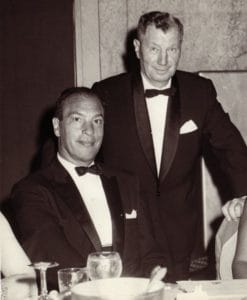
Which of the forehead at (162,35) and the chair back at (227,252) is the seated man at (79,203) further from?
the forehead at (162,35)

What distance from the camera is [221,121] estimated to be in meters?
3.25

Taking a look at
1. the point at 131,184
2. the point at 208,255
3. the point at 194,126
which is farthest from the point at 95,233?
the point at 208,255

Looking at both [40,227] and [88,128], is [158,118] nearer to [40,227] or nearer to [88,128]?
[88,128]

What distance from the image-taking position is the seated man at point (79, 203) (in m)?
2.36

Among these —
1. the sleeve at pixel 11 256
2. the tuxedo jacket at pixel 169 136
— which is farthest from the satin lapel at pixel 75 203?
the tuxedo jacket at pixel 169 136

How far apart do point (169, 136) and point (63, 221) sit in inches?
40.0

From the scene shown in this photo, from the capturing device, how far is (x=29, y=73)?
4.39m

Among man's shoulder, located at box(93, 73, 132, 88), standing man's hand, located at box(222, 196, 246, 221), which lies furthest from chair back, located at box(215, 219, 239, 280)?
man's shoulder, located at box(93, 73, 132, 88)

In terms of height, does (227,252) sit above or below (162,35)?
below

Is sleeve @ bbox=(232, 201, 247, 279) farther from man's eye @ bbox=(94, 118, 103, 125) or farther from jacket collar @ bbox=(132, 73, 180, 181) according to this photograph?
jacket collar @ bbox=(132, 73, 180, 181)

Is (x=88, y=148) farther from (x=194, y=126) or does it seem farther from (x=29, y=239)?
(x=194, y=126)

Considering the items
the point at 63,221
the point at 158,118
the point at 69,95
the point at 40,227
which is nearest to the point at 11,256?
the point at 40,227

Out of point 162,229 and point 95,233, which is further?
point 162,229

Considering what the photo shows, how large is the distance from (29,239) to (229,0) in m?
2.86
